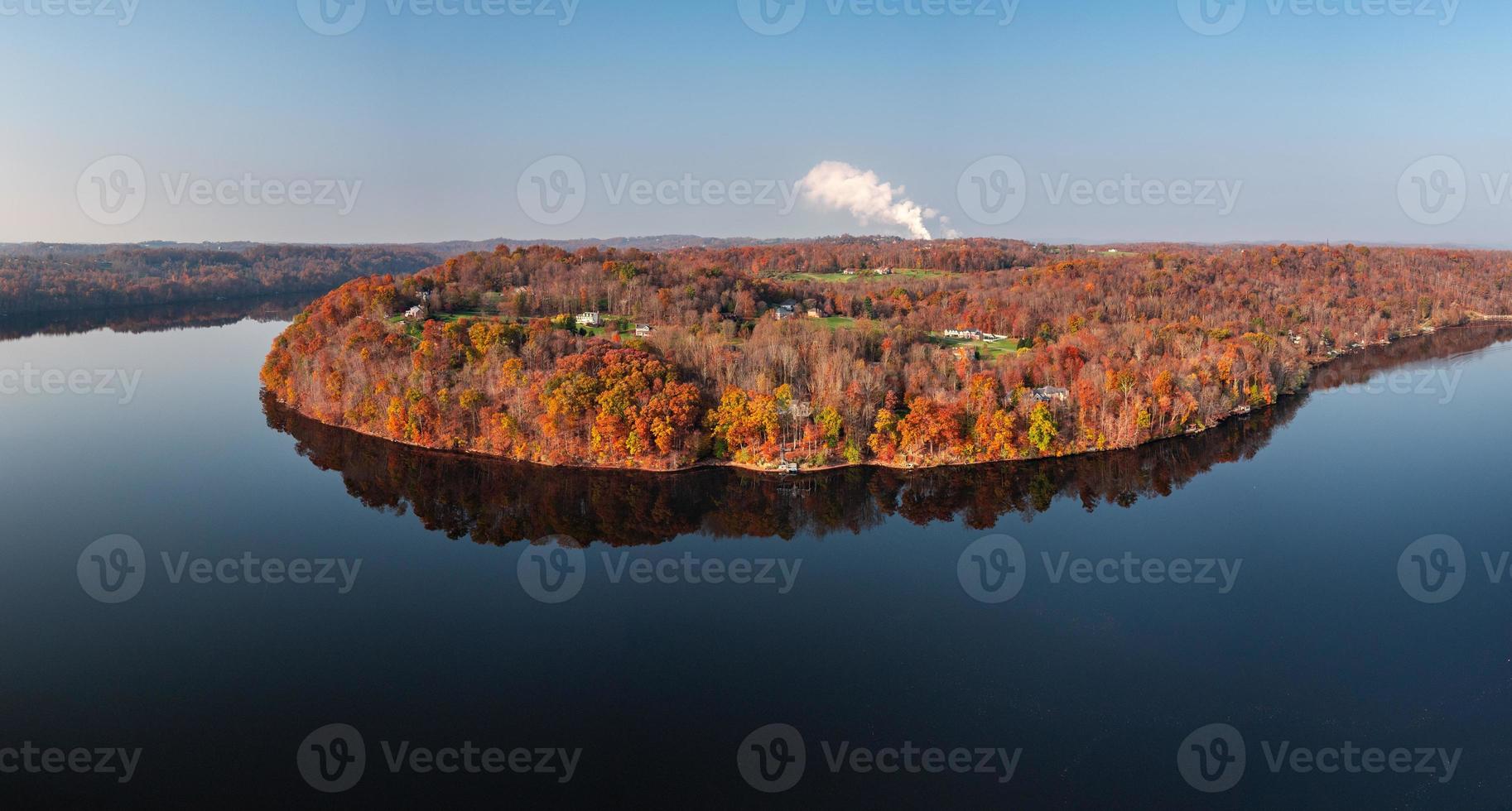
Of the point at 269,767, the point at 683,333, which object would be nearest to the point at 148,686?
the point at 269,767

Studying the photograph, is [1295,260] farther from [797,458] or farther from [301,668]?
[301,668]
